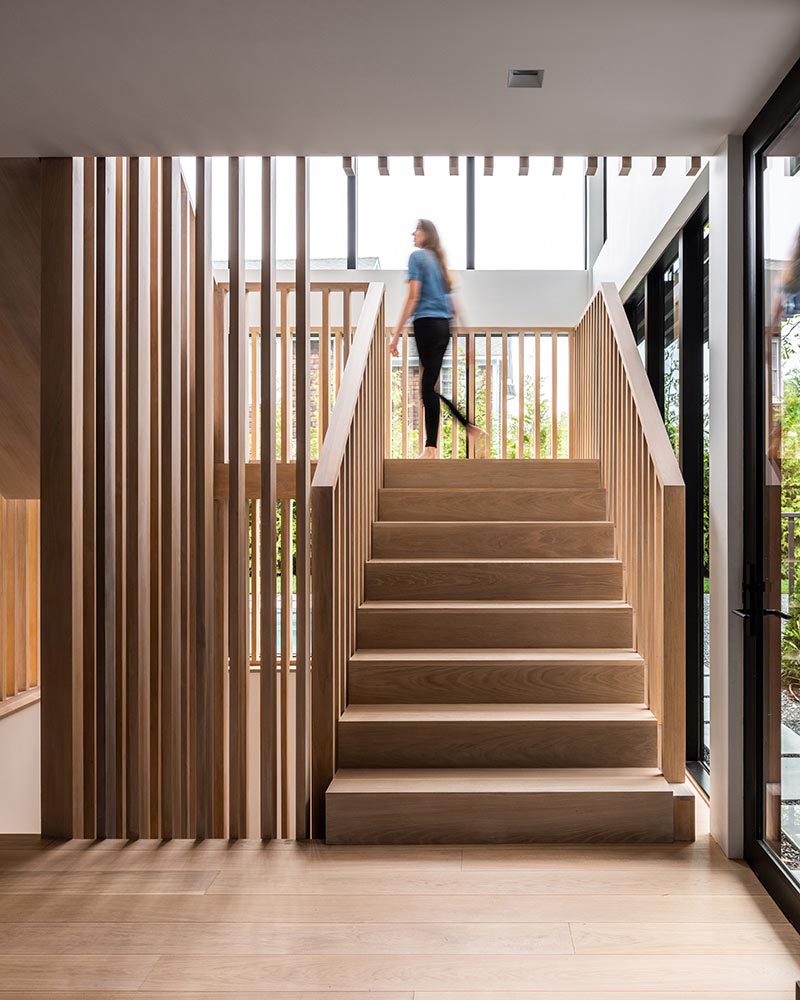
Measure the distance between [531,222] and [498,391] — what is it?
1.46 m

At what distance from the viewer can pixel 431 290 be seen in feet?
16.2

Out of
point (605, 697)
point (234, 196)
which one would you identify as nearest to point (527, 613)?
point (605, 697)

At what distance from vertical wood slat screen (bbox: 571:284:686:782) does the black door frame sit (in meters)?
0.30

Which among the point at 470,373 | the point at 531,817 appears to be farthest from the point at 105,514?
the point at 470,373

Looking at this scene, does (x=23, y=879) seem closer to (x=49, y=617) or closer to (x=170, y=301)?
(x=49, y=617)

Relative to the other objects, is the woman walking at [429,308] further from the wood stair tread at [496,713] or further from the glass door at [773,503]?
the glass door at [773,503]

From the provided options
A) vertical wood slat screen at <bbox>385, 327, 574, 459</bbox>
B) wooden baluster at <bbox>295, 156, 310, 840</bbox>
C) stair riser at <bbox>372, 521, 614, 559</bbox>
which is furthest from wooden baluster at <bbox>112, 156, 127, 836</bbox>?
vertical wood slat screen at <bbox>385, 327, 574, 459</bbox>

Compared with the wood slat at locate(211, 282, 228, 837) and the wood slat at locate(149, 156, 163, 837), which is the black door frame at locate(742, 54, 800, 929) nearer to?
the wood slat at locate(149, 156, 163, 837)

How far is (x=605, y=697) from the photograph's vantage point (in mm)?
3297

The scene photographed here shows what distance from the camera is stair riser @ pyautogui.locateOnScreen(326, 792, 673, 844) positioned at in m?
2.79

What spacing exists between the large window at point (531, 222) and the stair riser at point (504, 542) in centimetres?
340

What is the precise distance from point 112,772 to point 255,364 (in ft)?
9.38

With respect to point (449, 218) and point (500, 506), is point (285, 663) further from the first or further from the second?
point (449, 218)

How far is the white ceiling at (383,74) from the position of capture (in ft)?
6.69
